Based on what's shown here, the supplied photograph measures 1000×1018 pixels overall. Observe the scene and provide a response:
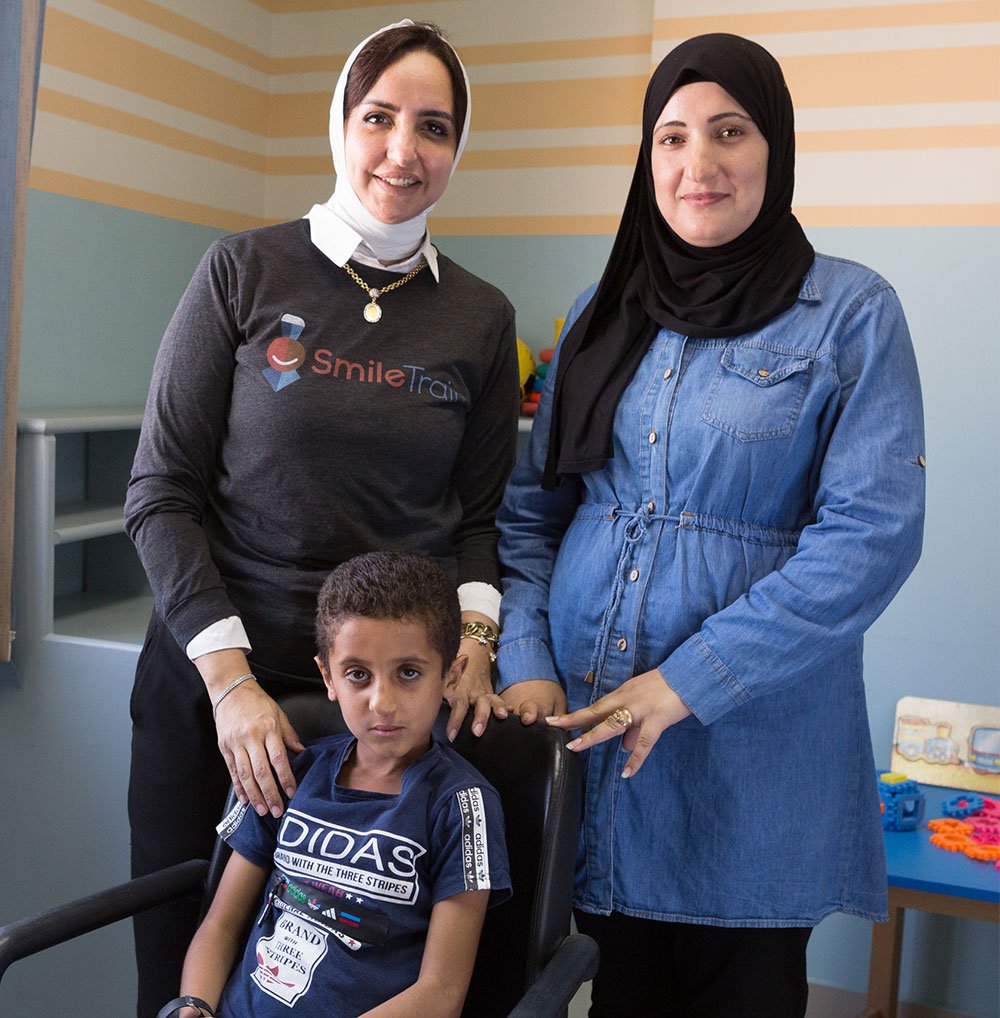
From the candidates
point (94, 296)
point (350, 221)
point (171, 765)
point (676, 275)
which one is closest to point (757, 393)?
point (676, 275)

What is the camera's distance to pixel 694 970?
1398 mm

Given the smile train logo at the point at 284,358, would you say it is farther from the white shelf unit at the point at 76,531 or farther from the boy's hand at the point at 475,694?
the white shelf unit at the point at 76,531

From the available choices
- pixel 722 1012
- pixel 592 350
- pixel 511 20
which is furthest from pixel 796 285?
pixel 511 20

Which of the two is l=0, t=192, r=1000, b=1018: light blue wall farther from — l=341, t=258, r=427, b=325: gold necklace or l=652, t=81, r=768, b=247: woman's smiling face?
l=652, t=81, r=768, b=247: woman's smiling face

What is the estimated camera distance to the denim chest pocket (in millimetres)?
1314

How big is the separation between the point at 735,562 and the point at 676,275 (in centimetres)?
36

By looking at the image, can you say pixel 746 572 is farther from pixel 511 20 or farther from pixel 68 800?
pixel 511 20

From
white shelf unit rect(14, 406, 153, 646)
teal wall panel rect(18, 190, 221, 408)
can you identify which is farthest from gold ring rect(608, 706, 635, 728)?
teal wall panel rect(18, 190, 221, 408)

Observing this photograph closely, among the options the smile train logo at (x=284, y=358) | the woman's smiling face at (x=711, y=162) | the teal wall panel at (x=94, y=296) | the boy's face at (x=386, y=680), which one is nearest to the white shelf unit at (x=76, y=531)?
the teal wall panel at (x=94, y=296)

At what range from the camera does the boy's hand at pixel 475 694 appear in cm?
142

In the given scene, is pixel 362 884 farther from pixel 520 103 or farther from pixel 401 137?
pixel 520 103

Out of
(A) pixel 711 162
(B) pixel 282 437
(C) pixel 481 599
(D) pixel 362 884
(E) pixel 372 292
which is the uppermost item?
(A) pixel 711 162

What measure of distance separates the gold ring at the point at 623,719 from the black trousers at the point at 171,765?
47 cm

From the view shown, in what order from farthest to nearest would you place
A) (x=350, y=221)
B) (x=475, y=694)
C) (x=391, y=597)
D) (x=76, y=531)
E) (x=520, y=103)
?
(x=520, y=103), (x=76, y=531), (x=350, y=221), (x=475, y=694), (x=391, y=597)
